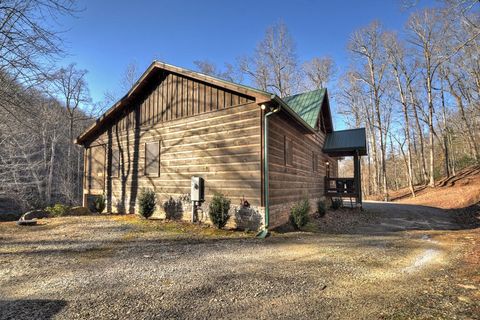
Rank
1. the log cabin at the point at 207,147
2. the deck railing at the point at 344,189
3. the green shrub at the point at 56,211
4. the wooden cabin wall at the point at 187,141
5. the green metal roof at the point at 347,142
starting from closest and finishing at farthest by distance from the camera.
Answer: the log cabin at the point at 207,147 → the wooden cabin wall at the point at 187,141 → the green shrub at the point at 56,211 → the green metal roof at the point at 347,142 → the deck railing at the point at 344,189

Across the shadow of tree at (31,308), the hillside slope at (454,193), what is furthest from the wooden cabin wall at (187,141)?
the hillside slope at (454,193)

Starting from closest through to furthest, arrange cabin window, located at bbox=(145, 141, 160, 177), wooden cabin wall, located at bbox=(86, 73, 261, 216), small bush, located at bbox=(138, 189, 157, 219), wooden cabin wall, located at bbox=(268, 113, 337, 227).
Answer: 1. wooden cabin wall, located at bbox=(86, 73, 261, 216)
2. wooden cabin wall, located at bbox=(268, 113, 337, 227)
3. small bush, located at bbox=(138, 189, 157, 219)
4. cabin window, located at bbox=(145, 141, 160, 177)

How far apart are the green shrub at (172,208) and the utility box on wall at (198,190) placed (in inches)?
46.6

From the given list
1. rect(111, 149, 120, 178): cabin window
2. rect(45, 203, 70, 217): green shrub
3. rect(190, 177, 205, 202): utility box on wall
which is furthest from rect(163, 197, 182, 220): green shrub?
rect(45, 203, 70, 217): green shrub

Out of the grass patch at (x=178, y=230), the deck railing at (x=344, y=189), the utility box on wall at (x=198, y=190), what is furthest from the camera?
the deck railing at (x=344, y=189)

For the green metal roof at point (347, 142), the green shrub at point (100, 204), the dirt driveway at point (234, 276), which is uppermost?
the green metal roof at point (347, 142)

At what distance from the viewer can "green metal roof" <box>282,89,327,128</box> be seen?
13141 mm

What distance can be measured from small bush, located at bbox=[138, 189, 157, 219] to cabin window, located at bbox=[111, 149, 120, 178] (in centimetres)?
329

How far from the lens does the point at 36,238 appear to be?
7234 millimetres

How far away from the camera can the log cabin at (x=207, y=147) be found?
828cm

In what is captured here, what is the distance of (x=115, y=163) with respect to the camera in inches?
516

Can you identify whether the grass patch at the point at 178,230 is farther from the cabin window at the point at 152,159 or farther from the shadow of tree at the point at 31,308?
the shadow of tree at the point at 31,308

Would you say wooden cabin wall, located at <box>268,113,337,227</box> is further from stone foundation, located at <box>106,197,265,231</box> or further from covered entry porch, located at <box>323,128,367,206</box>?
covered entry porch, located at <box>323,128,367,206</box>

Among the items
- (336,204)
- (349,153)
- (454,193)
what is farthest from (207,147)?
(454,193)
